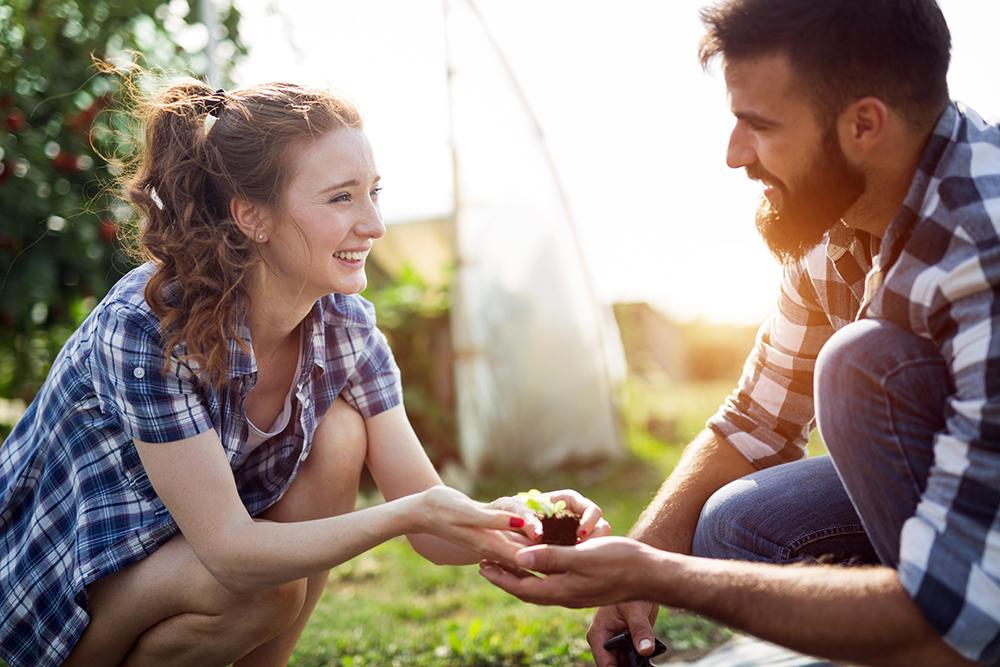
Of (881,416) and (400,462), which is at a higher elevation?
(881,416)

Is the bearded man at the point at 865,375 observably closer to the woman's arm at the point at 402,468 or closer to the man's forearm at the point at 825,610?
the man's forearm at the point at 825,610

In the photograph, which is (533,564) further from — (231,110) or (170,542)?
(231,110)

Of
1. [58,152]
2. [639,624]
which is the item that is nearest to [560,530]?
[639,624]

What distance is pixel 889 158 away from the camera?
2.04 m

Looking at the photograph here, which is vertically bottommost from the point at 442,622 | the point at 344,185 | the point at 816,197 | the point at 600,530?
the point at 442,622

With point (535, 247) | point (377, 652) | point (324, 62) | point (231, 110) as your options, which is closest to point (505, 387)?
point (535, 247)

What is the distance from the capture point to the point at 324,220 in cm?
255

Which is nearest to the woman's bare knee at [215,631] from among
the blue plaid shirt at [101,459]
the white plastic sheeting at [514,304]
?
the blue plaid shirt at [101,459]

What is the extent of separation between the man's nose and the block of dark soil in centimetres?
88

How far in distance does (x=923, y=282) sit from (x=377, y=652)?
2261mm

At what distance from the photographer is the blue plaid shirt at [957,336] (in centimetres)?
171

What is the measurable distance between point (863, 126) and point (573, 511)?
3.65 feet

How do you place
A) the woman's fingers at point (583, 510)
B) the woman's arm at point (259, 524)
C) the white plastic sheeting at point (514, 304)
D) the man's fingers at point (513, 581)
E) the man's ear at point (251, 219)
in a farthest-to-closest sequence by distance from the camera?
the white plastic sheeting at point (514, 304) < the man's ear at point (251, 219) < the woman's fingers at point (583, 510) < the woman's arm at point (259, 524) < the man's fingers at point (513, 581)

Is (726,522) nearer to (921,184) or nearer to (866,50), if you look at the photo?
(921,184)
